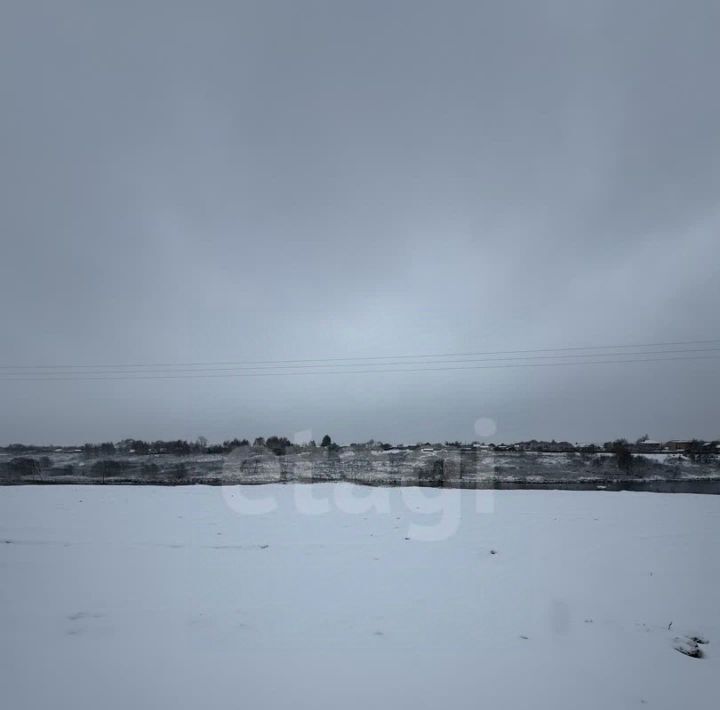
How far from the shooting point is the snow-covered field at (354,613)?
3201 millimetres

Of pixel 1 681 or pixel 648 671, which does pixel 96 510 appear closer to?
pixel 1 681

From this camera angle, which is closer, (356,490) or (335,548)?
(335,548)

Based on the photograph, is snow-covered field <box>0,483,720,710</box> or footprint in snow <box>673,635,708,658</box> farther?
footprint in snow <box>673,635,708,658</box>

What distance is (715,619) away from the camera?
4574mm

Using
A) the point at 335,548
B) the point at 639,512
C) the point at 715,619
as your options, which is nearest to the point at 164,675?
→ the point at 335,548

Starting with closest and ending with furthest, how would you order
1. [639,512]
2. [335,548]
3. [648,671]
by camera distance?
1. [648,671]
2. [335,548]
3. [639,512]

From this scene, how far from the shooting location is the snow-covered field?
3.20 m

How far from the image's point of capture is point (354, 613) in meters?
4.53

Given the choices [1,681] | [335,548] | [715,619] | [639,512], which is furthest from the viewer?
[639,512]

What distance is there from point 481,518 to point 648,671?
6.34 m

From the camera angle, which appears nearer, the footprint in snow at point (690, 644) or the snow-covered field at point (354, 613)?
the snow-covered field at point (354, 613)

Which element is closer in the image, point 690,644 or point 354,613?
point 690,644

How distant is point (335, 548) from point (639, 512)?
350 inches

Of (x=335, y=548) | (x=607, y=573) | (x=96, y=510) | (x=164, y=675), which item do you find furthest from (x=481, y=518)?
(x=96, y=510)
